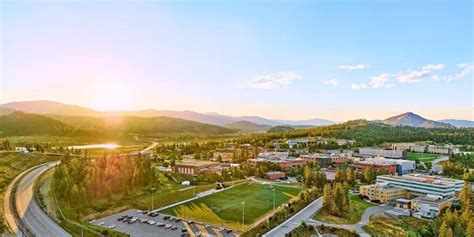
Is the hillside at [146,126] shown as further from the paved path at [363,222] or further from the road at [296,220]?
the paved path at [363,222]

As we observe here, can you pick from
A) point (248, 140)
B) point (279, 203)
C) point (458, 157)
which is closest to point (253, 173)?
point (279, 203)

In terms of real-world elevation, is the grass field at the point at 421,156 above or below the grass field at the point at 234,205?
above

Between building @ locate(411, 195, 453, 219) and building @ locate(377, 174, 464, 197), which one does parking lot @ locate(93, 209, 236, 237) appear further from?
building @ locate(377, 174, 464, 197)

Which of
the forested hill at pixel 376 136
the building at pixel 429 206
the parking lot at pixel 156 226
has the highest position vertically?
the forested hill at pixel 376 136

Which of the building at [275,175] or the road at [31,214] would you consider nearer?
the road at [31,214]

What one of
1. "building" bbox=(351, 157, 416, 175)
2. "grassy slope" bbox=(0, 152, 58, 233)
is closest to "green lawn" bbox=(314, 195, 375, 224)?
"building" bbox=(351, 157, 416, 175)

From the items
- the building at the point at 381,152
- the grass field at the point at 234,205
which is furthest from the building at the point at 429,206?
the building at the point at 381,152

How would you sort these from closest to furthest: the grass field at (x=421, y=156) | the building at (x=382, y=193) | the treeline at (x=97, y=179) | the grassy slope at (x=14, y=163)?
the treeline at (x=97, y=179), the building at (x=382, y=193), the grassy slope at (x=14, y=163), the grass field at (x=421, y=156)

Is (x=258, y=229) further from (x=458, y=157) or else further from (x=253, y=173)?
(x=458, y=157)
